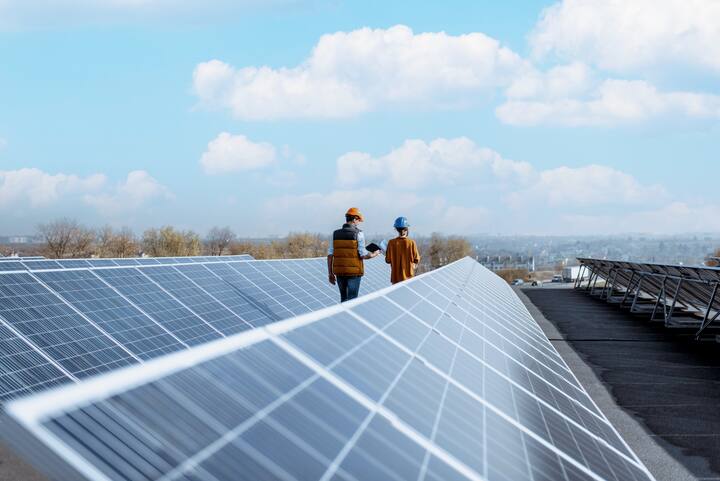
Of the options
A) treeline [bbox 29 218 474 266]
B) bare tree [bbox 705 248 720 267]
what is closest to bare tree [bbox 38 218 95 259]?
treeline [bbox 29 218 474 266]

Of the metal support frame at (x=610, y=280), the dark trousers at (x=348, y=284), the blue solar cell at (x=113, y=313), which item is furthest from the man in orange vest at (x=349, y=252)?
the metal support frame at (x=610, y=280)

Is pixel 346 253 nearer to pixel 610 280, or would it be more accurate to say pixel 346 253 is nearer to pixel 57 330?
pixel 57 330

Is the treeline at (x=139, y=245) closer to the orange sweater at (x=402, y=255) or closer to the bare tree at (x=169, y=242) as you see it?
the bare tree at (x=169, y=242)

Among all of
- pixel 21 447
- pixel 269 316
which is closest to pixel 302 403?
pixel 21 447

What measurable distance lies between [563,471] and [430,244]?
522 feet

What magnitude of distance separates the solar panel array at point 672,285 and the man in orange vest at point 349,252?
27.6 ft

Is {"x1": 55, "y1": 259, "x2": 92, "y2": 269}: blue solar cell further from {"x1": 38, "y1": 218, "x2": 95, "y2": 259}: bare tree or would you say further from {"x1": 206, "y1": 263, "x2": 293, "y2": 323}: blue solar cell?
{"x1": 38, "y1": 218, "x2": 95, "y2": 259}: bare tree

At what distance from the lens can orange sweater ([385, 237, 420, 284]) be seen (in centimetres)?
1290

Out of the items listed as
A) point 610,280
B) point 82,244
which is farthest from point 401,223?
point 82,244

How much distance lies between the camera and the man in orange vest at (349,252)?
12.1m

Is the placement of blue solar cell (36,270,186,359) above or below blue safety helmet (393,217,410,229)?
below

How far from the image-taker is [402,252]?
12.9 m

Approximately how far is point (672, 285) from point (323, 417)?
21.3 m

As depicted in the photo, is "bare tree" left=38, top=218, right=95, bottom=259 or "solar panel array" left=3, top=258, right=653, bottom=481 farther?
"bare tree" left=38, top=218, right=95, bottom=259
